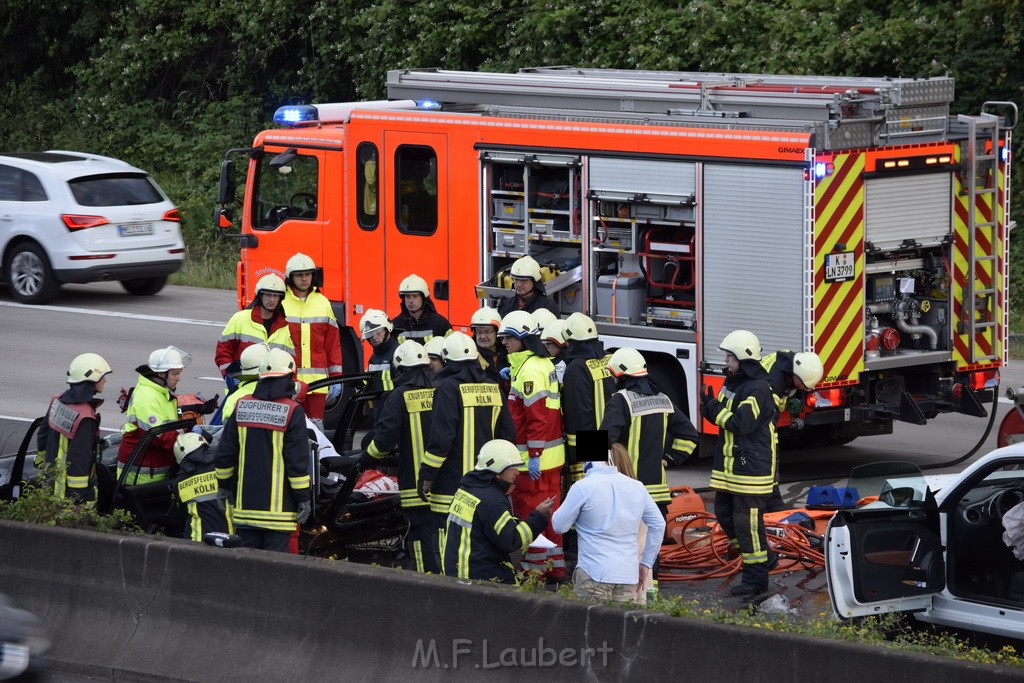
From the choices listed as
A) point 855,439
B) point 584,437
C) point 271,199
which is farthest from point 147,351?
point 584,437

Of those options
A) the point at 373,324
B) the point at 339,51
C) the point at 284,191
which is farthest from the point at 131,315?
the point at 373,324

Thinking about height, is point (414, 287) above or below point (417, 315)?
above

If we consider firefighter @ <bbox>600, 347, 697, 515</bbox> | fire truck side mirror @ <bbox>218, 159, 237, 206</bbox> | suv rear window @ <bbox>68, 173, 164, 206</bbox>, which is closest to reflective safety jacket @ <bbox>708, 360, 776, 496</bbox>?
firefighter @ <bbox>600, 347, 697, 515</bbox>

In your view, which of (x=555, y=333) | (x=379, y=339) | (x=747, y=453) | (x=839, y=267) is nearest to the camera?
(x=747, y=453)

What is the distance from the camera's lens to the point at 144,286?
1981 cm

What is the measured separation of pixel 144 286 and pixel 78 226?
1660 mm

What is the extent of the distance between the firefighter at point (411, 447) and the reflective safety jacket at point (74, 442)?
1.54 m

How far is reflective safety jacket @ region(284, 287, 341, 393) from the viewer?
11555 millimetres

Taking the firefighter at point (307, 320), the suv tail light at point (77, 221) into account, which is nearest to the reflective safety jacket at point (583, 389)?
the firefighter at point (307, 320)

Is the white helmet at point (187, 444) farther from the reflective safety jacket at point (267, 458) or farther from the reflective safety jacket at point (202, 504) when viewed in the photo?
the reflective safety jacket at point (267, 458)

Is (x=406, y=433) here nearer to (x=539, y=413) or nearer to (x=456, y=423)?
(x=456, y=423)

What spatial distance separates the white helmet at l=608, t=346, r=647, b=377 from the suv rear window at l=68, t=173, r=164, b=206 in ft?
36.7

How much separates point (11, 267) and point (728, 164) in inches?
440

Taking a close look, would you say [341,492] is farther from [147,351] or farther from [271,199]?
[147,351]
